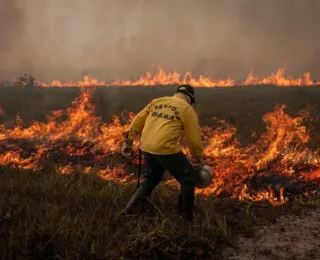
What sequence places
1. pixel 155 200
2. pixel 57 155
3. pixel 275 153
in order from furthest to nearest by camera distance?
pixel 57 155
pixel 275 153
pixel 155 200

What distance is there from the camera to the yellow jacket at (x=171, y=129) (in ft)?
13.9

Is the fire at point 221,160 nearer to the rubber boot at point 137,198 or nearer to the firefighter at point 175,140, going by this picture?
the rubber boot at point 137,198

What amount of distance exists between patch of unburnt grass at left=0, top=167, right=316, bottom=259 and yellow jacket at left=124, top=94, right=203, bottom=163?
2.84 ft

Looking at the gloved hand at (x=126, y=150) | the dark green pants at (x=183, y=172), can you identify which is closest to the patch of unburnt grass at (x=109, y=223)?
the dark green pants at (x=183, y=172)

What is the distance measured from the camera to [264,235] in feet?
14.9

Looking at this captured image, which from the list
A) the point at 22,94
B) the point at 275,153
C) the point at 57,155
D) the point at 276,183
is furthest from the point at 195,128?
the point at 22,94

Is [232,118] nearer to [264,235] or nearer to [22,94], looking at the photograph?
[264,235]

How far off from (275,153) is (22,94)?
2574 cm

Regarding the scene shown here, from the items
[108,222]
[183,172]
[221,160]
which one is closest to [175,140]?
[183,172]

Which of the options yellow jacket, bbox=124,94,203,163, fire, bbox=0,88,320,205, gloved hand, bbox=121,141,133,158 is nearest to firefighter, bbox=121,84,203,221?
yellow jacket, bbox=124,94,203,163

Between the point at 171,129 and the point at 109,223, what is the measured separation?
1444mm

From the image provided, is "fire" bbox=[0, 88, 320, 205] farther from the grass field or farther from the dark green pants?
the dark green pants

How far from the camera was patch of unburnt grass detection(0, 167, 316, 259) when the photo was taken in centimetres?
358

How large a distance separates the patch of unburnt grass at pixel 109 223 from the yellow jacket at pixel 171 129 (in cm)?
87
